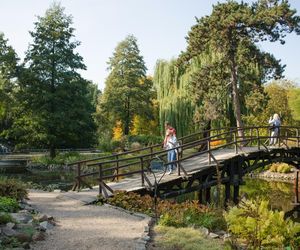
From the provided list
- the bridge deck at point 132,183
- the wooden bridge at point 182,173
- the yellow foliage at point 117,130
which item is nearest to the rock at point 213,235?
the wooden bridge at point 182,173

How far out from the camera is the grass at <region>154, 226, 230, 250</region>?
779 cm

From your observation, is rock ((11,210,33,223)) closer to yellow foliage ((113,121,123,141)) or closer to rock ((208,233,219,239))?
rock ((208,233,219,239))

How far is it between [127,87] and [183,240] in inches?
1485

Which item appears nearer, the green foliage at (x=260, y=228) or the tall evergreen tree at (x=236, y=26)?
the green foliage at (x=260, y=228)

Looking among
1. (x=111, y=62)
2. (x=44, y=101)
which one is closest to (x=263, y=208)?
(x=44, y=101)

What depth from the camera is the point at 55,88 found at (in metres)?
36.5

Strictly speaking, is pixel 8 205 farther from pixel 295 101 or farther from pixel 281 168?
pixel 295 101

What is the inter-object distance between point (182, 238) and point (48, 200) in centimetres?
594

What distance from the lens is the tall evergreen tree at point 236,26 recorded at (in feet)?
81.5

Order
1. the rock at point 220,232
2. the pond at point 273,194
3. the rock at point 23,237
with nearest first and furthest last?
the rock at point 23,237, the rock at point 220,232, the pond at point 273,194

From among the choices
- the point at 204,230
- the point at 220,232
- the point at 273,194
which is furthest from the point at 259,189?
the point at 204,230

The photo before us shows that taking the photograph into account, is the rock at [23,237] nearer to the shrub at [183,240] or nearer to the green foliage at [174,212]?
the shrub at [183,240]

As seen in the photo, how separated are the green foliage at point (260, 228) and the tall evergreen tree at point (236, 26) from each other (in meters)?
18.6

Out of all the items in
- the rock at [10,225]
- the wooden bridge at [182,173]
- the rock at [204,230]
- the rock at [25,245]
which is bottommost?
the rock at [25,245]
